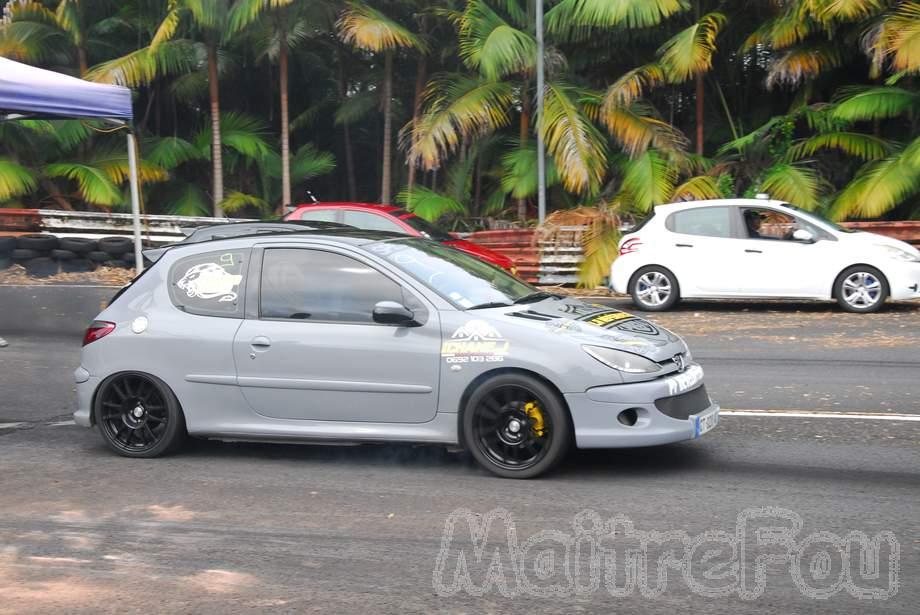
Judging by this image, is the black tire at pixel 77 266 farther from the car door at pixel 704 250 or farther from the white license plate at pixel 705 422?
the white license plate at pixel 705 422

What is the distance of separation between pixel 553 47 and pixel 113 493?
1622 cm

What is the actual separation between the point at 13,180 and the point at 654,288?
12602mm

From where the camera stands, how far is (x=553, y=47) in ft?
69.4

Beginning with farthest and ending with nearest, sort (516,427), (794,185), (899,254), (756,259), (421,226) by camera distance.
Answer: (794,185) → (421,226) → (756,259) → (899,254) → (516,427)

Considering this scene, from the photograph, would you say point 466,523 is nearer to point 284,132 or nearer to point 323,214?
point 323,214

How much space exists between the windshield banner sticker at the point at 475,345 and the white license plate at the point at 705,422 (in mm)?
→ 1245

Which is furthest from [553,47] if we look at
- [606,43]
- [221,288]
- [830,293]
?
[221,288]

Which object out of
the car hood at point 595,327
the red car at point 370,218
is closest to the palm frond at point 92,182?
the red car at point 370,218

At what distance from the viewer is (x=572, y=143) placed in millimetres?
19625

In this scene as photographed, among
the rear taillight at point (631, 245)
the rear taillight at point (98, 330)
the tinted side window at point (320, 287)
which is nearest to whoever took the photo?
the tinted side window at point (320, 287)

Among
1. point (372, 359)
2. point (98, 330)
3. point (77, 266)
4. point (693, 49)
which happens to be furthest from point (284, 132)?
point (372, 359)

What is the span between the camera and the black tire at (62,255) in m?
19.8

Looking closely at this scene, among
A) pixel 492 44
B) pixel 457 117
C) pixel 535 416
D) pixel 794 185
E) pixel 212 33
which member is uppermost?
pixel 212 33

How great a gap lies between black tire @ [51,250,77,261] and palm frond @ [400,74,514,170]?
634 cm
